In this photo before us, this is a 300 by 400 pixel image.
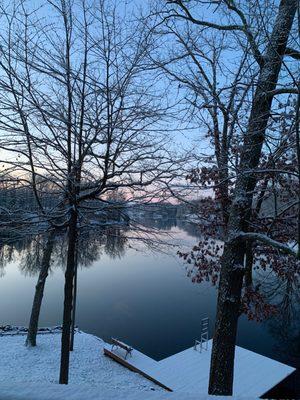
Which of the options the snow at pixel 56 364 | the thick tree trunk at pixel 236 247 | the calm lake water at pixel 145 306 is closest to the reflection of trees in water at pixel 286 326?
the calm lake water at pixel 145 306

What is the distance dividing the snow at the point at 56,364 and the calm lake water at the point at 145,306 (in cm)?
304

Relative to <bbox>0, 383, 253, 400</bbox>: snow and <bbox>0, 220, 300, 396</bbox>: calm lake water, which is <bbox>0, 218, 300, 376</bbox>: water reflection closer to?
<bbox>0, 220, 300, 396</bbox>: calm lake water

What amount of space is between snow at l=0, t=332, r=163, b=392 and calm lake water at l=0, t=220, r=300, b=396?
9.98ft

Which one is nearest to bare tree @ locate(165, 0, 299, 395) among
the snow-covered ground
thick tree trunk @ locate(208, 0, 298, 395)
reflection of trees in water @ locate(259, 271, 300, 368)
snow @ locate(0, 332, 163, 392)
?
thick tree trunk @ locate(208, 0, 298, 395)

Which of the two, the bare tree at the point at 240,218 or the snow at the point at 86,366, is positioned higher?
the bare tree at the point at 240,218

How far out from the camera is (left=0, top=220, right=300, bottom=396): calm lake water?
52.2 ft

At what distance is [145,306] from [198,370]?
9555 mm

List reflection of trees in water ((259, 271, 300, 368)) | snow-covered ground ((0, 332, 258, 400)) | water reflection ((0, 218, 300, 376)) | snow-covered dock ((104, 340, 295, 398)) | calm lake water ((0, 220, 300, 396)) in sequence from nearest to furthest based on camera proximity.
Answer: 1. snow-covered ground ((0, 332, 258, 400))
2. snow-covered dock ((104, 340, 295, 398))
3. reflection of trees in water ((259, 271, 300, 368))
4. water reflection ((0, 218, 300, 376))
5. calm lake water ((0, 220, 300, 396))

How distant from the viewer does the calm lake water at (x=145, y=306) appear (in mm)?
15906

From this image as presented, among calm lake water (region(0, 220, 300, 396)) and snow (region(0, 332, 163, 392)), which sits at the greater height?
snow (region(0, 332, 163, 392))

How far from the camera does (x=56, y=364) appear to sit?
11125mm

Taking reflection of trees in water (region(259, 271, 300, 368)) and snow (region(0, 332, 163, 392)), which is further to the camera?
reflection of trees in water (region(259, 271, 300, 368))

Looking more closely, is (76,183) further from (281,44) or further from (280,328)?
(280,328)

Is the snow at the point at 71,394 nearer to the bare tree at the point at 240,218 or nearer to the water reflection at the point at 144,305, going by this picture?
the bare tree at the point at 240,218
